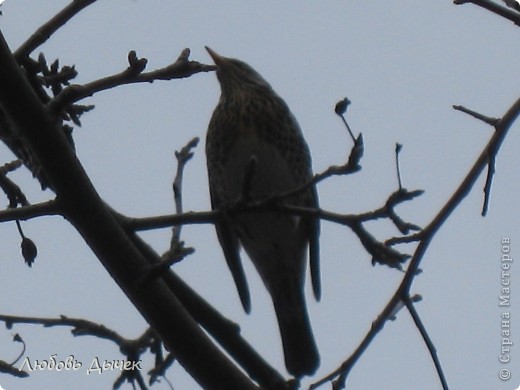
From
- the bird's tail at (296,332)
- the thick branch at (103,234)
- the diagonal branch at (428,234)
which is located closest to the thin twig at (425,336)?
the diagonal branch at (428,234)

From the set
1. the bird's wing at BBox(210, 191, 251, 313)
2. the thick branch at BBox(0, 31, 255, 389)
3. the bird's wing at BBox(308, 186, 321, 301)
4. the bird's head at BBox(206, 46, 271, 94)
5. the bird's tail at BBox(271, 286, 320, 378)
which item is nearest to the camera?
the thick branch at BBox(0, 31, 255, 389)

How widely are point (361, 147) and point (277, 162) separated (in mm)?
2551

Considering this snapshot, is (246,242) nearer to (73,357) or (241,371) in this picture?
(73,357)

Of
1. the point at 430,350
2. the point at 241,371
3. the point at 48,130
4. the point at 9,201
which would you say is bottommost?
the point at 430,350

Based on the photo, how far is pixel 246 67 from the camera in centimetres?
629

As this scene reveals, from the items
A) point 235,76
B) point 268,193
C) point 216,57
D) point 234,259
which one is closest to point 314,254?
point 234,259

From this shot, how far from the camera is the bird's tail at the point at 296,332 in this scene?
532 centimetres

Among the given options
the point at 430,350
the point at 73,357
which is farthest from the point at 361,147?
the point at 73,357

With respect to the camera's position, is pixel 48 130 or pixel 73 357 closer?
pixel 48 130

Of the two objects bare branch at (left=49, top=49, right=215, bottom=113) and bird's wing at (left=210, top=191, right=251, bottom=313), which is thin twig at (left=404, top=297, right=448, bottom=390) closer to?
bare branch at (left=49, top=49, right=215, bottom=113)

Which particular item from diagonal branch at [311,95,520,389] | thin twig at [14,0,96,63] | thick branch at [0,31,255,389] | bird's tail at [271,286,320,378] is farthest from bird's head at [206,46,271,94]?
diagonal branch at [311,95,520,389]

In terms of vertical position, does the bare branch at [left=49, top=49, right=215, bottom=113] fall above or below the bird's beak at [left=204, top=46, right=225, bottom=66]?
below

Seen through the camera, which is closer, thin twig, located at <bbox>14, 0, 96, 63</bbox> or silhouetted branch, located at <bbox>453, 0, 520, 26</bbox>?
silhouetted branch, located at <bbox>453, 0, 520, 26</bbox>

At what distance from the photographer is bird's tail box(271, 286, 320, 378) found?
17.4ft
